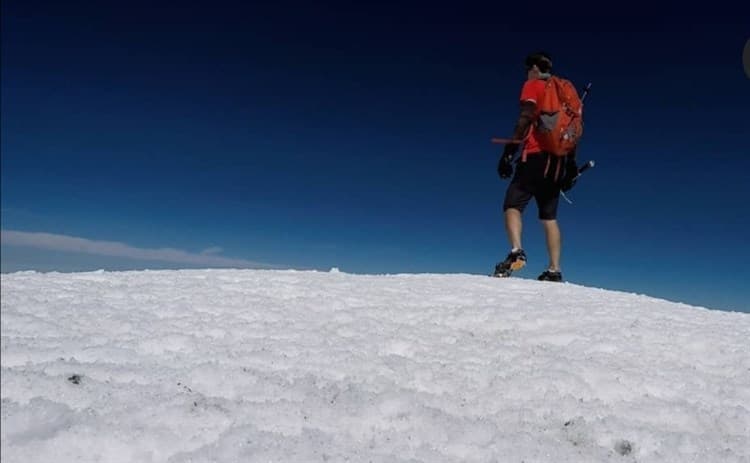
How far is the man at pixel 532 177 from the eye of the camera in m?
8.73

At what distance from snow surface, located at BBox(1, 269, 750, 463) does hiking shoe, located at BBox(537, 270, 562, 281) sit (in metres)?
2.82

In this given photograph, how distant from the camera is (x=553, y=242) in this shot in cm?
895

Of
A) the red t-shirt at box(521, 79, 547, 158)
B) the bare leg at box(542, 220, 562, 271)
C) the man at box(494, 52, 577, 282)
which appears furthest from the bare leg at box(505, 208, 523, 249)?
the red t-shirt at box(521, 79, 547, 158)

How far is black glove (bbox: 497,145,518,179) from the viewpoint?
9.00 m

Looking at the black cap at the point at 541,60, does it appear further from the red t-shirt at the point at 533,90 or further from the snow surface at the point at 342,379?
the snow surface at the point at 342,379

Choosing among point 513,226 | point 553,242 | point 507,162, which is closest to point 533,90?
point 507,162

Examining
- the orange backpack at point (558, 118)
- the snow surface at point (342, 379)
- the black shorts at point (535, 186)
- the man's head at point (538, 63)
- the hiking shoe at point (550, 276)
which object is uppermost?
the man's head at point (538, 63)

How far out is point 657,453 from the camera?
11.2 feet

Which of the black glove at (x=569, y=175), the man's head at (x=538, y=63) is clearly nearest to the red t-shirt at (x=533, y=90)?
the man's head at (x=538, y=63)

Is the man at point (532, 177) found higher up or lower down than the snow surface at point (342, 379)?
higher up

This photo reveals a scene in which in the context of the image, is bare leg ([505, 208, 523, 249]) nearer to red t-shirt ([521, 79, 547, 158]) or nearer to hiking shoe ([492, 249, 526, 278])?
hiking shoe ([492, 249, 526, 278])

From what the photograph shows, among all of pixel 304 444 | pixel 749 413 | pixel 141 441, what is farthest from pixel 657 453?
pixel 141 441

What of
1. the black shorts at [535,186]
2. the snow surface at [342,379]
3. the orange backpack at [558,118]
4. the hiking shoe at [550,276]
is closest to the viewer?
the snow surface at [342,379]

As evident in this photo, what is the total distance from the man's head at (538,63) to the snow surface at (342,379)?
4.48 metres
